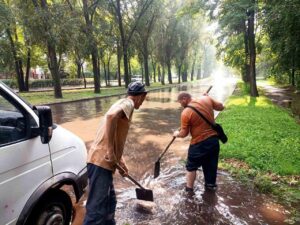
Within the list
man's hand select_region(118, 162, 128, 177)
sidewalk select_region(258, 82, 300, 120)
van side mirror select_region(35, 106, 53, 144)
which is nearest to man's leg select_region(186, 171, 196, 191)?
man's hand select_region(118, 162, 128, 177)

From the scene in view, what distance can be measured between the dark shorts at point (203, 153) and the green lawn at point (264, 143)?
1.62 metres

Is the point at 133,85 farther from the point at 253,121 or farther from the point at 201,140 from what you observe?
the point at 253,121

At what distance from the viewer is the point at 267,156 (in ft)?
21.9

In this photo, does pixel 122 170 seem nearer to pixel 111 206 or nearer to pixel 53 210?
pixel 111 206

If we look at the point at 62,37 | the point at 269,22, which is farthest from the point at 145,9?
the point at 269,22

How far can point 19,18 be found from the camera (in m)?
21.6

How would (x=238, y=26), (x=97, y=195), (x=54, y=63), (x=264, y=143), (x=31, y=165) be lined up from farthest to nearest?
(x=238, y=26) → (x=54, y=63) → (x=264, y=143) → (x=97, y=195) → (x=31, y=165)

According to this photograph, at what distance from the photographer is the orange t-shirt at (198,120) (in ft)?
15.9

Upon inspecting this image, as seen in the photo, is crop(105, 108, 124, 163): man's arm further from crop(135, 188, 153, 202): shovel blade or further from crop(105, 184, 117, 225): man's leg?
crop(135, 188, 153, 202): shovel blade

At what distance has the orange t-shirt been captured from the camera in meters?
4.86

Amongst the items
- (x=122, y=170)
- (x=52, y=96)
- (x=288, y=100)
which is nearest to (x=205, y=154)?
(x=122, y=170)

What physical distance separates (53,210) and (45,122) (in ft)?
3.22

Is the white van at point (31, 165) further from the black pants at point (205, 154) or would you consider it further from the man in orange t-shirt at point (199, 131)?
the black pants at point (205, 154)

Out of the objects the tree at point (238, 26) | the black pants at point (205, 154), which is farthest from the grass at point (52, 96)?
the black pants at point (205, 154)
